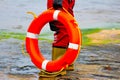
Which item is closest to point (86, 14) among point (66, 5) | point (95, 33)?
point (95, 33)

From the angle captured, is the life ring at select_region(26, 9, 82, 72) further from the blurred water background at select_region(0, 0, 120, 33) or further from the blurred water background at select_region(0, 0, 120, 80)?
the blurred water background at select_region(0, 0, 120, 33)

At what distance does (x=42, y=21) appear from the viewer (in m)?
7.09

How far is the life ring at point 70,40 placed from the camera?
22.0ft

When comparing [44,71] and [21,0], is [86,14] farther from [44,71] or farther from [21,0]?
[44,71]

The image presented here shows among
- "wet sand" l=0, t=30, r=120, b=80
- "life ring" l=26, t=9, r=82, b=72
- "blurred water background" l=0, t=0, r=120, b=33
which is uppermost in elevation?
"blurred water background" l=0, t=0, r=120, b=33

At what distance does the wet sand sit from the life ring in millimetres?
396

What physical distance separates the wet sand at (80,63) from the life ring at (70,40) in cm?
40

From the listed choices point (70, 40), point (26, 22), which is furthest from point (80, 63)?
point (26, 22)

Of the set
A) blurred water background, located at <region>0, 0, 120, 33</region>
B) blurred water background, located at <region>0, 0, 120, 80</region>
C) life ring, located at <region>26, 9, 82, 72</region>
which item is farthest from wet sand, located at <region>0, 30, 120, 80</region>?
blurred water background, located at <region>0, 0, 120, 33</region>

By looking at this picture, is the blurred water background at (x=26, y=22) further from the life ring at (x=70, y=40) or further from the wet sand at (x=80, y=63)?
the life ring at (x=70, y=40)

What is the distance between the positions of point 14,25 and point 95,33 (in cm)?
298

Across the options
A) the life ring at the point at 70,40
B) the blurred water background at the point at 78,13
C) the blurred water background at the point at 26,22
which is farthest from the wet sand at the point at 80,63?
the blurred water background at the point at 78,13

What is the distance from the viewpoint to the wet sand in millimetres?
7457

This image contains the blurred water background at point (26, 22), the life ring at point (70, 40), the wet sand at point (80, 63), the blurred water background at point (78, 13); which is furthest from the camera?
the blurred water background at point (78, 13)
